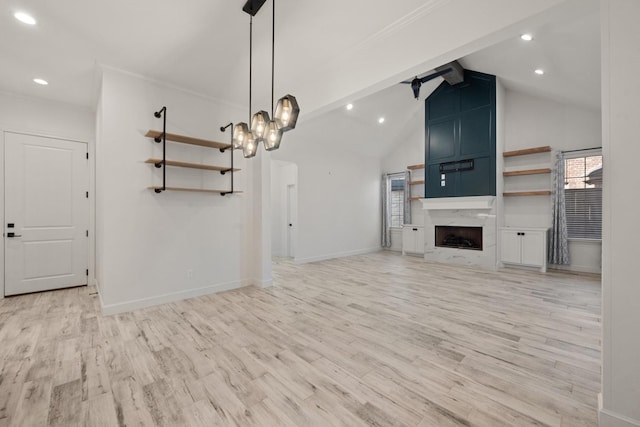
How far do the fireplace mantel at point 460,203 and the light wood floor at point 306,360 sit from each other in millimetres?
2399

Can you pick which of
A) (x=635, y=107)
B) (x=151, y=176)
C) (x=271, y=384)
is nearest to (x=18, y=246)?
(x=151, y=176)

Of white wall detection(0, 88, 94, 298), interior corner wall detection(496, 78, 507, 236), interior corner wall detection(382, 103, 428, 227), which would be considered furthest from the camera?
interior corner wall detection(382, 103, 428, 227)

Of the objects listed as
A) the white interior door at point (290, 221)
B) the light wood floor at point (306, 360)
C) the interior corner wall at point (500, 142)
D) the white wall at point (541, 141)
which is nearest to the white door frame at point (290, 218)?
the white interior door at point (290, 221)

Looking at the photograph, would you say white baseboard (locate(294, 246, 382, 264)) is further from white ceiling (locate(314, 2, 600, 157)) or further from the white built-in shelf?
the white built-in shelf

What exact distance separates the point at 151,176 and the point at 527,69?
21.2 feet

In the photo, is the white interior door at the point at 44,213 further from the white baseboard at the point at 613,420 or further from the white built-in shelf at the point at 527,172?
the white built-in shelf at the point at 527,172

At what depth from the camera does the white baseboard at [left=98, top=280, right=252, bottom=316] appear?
3.38 metres

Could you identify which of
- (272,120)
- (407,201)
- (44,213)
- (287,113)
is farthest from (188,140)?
(407,201)

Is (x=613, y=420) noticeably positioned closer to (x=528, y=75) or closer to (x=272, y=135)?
(x=272, y=135)

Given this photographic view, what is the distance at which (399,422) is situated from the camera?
5.40 ft

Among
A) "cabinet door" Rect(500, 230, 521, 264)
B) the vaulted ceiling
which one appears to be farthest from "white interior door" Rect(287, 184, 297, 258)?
"cabinet door" Rect(500, 230, 521, 264)

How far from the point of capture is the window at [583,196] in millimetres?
5477

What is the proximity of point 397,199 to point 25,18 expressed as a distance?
8544 millimetres

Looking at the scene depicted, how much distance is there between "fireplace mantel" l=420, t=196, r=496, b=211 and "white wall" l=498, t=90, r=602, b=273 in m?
0.76
